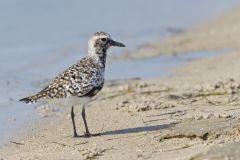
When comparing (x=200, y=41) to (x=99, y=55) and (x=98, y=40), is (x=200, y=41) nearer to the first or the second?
(x=98, y=40)

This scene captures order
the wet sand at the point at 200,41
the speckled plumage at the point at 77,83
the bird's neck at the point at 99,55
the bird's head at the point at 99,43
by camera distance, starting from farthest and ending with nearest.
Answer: the wet sand at the point at 200,41 < the bird's head at the point at 99,43 < the bird's neck at the point at 99,55 < the speckled plumage at the point at 77,83

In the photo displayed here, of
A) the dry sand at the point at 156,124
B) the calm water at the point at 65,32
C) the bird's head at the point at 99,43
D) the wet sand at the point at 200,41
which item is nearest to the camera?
the dry sand at the point at 156,124

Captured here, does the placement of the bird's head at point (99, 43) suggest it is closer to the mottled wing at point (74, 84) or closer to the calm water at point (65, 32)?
the mottled wing at point (74, 84)

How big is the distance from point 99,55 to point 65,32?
37.6 ft

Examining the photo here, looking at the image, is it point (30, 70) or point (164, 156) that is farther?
point (30, 70)

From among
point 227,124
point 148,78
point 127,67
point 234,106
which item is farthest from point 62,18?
point 227,124

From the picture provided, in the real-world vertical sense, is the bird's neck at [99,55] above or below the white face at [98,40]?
below

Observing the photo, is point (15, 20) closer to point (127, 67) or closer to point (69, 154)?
point (127, 67)

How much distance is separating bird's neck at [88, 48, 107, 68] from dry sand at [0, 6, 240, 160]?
750 mm

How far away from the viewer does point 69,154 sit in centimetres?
807

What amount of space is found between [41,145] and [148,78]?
505 cm

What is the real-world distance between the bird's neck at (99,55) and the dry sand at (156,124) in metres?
0.75

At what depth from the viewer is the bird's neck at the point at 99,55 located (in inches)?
371

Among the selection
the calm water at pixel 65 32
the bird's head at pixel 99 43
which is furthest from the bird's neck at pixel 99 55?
the calm water at pixel 65 32
